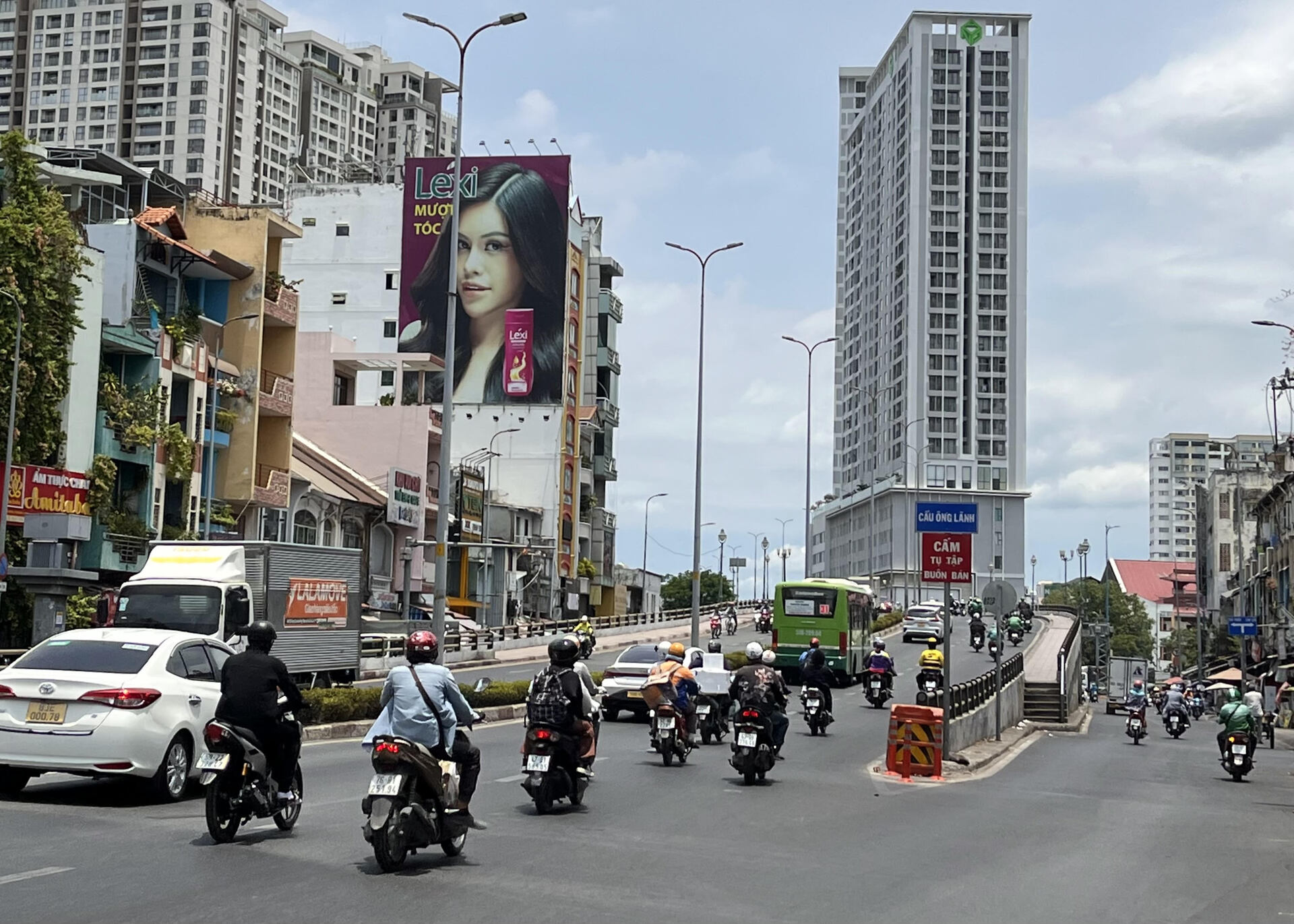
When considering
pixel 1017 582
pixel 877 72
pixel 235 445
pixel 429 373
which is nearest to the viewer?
pixel 235 445

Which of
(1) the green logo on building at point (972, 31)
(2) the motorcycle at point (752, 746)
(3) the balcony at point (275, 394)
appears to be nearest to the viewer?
(2) the motorcycle at point (752, 746)

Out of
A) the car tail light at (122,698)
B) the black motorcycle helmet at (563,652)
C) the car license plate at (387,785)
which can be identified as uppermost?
the black motorcycle helmet at (563,652)

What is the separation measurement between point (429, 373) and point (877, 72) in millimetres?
100044

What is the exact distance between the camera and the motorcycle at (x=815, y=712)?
27422mm

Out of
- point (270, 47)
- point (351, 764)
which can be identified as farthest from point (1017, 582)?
point (351, 764)

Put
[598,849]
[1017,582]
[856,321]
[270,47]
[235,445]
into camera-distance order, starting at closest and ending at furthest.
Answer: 1. [598,849]
2. [235,445]
3. [1017,582]
4. [270,47]
5. [856,321]

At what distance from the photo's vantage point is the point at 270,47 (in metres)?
157

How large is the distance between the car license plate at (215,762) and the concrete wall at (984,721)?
45.3ft

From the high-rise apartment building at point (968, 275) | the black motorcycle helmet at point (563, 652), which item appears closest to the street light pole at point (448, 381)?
the black motorcycle helmet at point (563, 652)

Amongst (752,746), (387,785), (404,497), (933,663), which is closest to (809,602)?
(933,663)

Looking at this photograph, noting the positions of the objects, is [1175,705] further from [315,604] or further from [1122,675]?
[1122,675]

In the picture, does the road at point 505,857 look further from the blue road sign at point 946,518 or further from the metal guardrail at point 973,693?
the metal guardrail at point 973,693

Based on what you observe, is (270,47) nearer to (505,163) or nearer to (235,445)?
(505,163)

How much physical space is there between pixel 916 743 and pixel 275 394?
39.1m
